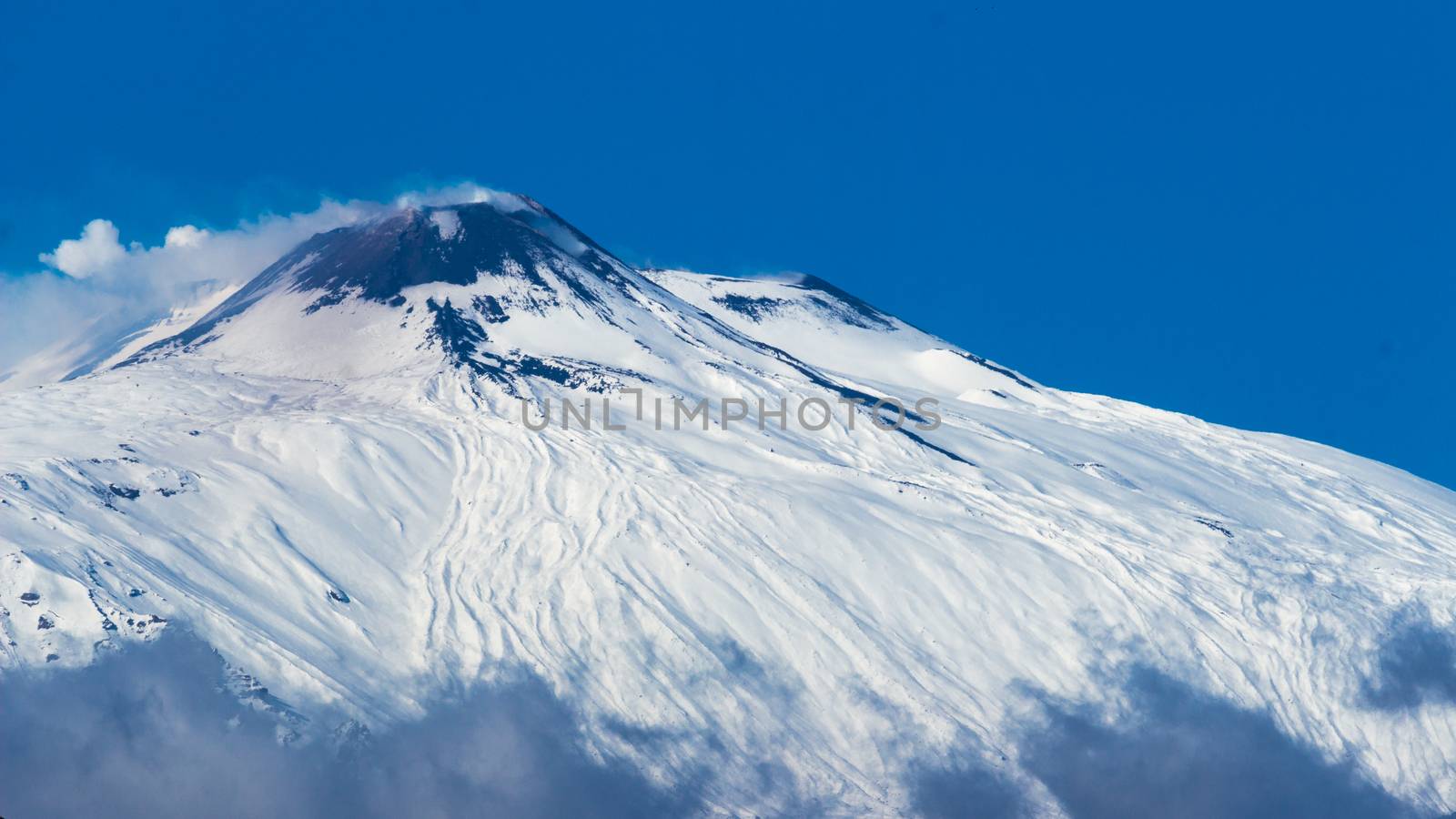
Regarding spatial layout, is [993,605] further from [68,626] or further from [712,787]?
[68,626]

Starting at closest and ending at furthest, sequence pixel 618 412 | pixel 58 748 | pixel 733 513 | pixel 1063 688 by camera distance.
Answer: pixel 58 748, pixel 1063 688, pixel 733 513, pixel 618 412

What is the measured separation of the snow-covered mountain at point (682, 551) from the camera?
295 ft

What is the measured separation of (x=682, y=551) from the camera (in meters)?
103

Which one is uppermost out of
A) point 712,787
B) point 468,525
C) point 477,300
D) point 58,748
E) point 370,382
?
point 477,300

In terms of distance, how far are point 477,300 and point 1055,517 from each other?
4700 cm

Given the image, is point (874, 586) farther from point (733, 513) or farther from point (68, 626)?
point (68, 626)

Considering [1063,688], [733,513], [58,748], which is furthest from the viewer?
[733,513]

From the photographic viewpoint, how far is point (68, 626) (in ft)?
273

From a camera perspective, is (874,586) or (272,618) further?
(874,586)

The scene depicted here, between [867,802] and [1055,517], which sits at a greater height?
[1055,517]

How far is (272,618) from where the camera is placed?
90438 millimetres

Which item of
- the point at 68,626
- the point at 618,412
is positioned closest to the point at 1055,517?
the point at 618,412

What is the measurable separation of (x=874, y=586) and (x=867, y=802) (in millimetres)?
18082

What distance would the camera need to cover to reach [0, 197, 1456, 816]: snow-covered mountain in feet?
295
